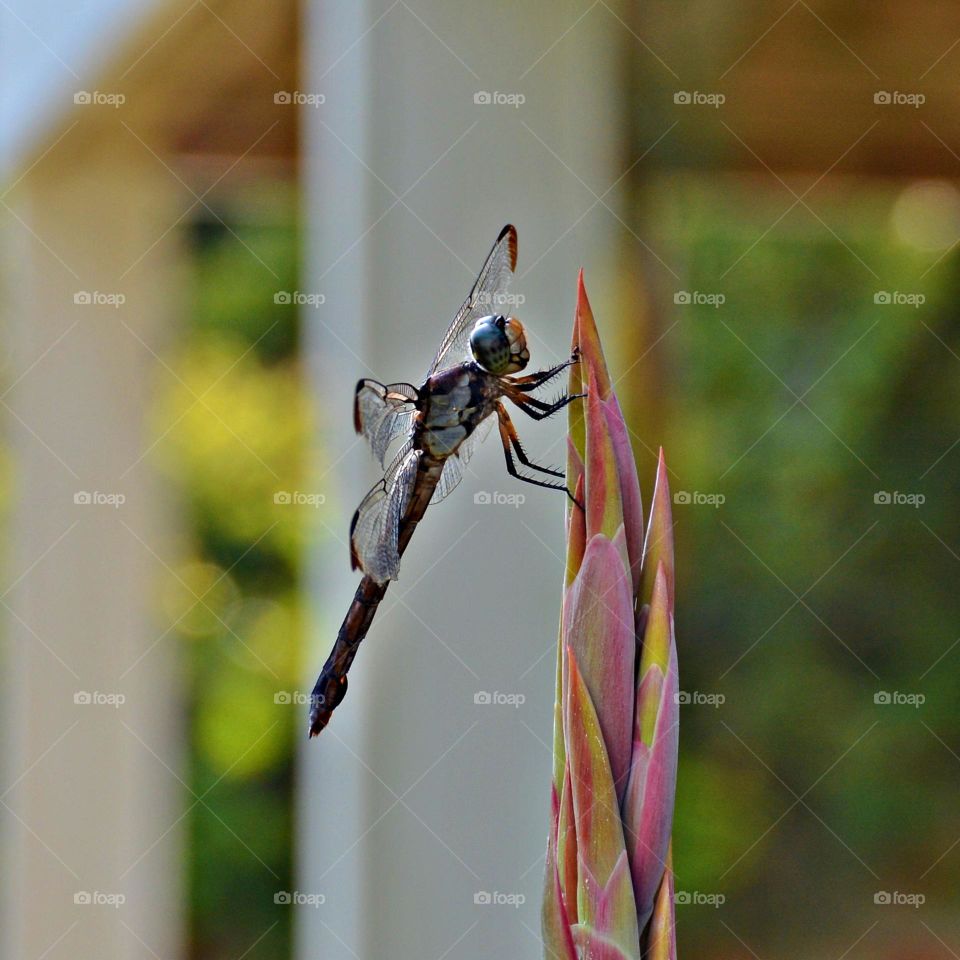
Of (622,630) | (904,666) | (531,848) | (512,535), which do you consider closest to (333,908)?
(531,848)

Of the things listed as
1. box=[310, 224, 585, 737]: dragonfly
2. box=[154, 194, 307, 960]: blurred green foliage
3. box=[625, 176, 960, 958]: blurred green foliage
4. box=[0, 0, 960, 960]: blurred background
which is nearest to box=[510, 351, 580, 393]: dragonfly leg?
box=[310, 224, 585, 737]: dragonfly

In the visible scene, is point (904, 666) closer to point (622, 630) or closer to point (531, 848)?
point (531, 848)

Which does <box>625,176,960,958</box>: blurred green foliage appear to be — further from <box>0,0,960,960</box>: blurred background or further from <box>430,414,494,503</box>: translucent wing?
<box>430,414,494,503</box>: translucent wing

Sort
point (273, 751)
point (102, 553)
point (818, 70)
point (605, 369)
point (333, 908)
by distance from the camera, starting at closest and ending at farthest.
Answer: point (605, 369), point (333, 908), point (818, 70), point (102, 553), point (273, 751)

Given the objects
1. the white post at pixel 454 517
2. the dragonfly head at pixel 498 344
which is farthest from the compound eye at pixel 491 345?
the white post at pixel 454 517

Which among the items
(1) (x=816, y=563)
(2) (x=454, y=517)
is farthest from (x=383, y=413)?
(1) (x=816, y=563)

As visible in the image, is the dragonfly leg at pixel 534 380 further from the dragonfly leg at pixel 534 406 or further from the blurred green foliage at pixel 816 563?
the blurred green foliage at pixel 816 563
